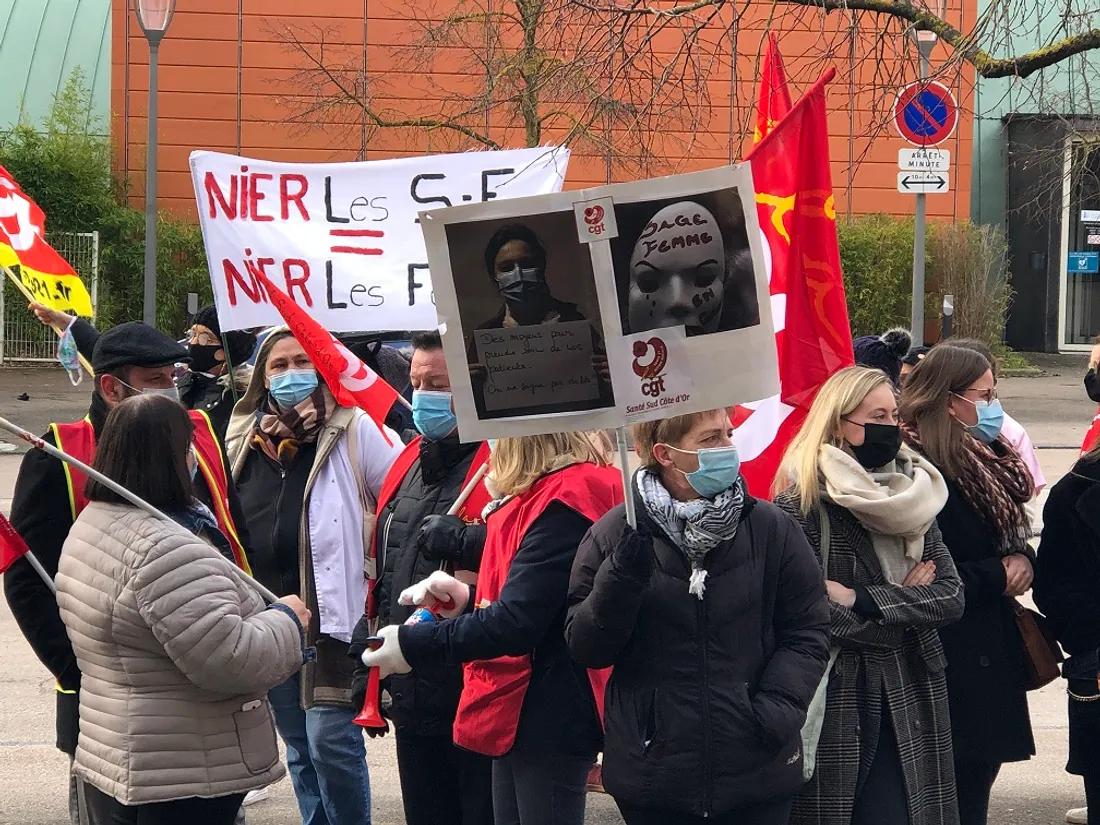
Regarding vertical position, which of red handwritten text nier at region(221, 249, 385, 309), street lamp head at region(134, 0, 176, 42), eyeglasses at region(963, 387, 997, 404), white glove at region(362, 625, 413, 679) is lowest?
white glove at region(362, 625, 413, 679)

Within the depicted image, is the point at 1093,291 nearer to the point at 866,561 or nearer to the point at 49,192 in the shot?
the point at 49,192

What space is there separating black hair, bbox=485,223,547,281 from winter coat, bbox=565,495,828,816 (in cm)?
62

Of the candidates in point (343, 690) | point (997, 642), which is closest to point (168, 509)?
point (343, 690)

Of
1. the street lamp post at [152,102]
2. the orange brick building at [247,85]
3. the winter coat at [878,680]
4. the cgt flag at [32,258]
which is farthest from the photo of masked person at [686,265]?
the orange brick building at [247,85]

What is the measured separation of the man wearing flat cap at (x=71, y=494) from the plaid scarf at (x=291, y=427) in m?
0.31

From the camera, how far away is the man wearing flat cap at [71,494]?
3992mm

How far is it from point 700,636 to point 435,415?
127cm

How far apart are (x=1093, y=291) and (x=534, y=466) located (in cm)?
2574

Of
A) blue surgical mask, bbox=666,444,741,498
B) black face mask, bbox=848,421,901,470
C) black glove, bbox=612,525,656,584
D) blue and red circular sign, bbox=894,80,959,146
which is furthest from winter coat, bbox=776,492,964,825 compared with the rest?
blue and red circular sign, bbox=894,80,959,146

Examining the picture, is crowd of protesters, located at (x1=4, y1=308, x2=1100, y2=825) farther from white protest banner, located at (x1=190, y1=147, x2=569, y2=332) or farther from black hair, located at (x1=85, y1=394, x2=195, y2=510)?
white protest banner, located at (x1=190, y1=147, x2=569, y2=332)

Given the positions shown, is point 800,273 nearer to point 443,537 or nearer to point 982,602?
point 982,602

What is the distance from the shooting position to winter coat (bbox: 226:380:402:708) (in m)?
4.55

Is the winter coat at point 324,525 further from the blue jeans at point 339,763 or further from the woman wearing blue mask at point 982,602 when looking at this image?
the woman wearing blue mask at point 982,602

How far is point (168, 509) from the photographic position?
3523 millimetres
